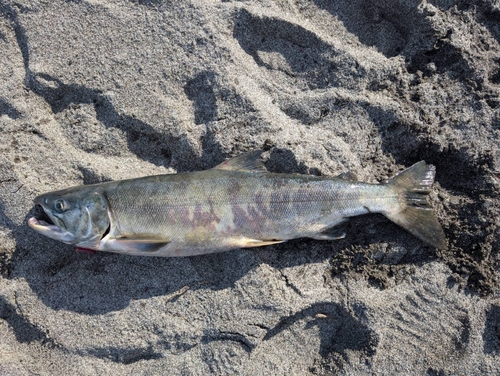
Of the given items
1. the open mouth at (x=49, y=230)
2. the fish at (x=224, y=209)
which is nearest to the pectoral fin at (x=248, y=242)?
the fish at (x=224, y=209)

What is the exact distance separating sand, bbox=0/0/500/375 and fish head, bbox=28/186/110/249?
354mm

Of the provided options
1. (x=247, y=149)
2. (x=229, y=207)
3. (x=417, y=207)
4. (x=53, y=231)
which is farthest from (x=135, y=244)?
(x=417, y=207)

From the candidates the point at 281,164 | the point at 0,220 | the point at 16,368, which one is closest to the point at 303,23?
the point at 281,164

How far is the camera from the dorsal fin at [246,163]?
401cm

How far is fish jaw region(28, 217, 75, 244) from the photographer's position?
151 inches

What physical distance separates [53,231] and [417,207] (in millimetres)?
3685

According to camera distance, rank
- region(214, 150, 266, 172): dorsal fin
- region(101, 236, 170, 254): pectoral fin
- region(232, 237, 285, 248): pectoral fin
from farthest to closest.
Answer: region(214, 150, 266, 172): dorsal fin → region(232, 237, 285, 248): pectoral fin → region(101, 236, 170, 254): pectoral fin

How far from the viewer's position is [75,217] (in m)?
3.83

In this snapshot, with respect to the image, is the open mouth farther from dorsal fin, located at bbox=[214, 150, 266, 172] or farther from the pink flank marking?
dorsal fin, located at bbox=[214, 150, 266, 172]

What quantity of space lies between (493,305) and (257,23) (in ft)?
12.9

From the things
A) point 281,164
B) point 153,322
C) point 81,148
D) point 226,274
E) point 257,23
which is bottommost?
point 153,322

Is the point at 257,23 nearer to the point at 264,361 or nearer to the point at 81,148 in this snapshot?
the point at 81,148

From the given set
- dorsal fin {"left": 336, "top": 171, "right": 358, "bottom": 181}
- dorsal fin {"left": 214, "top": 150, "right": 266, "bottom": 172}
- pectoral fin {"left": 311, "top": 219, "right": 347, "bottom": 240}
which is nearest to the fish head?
dorsal fin {"left": 214, "top": 150, "right": 266, "bottom": 172}

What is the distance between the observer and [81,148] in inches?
167
